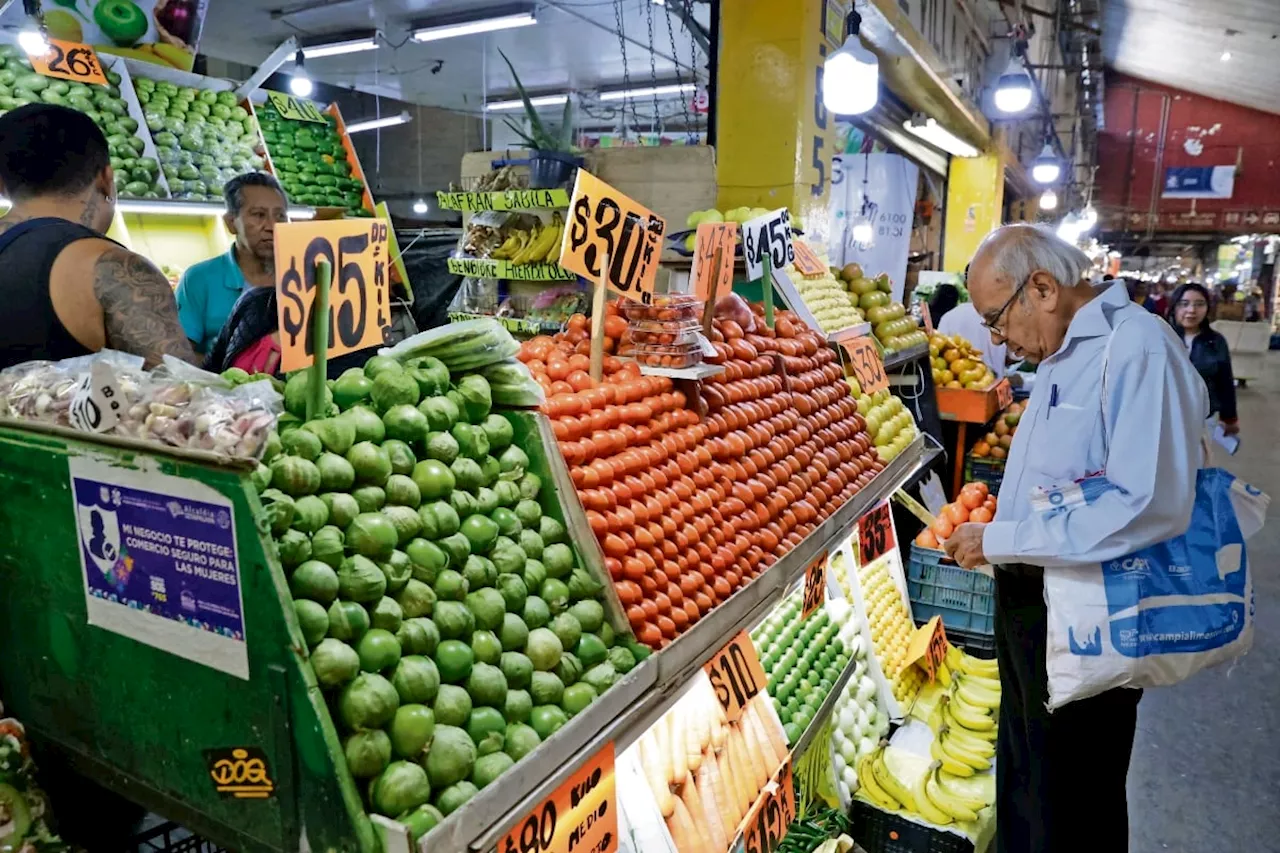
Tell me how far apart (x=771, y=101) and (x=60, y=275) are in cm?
466

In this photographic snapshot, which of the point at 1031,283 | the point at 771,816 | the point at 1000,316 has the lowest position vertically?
the point at 771,816

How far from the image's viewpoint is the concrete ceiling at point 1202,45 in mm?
12711

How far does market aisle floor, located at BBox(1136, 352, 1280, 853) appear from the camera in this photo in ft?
11.9

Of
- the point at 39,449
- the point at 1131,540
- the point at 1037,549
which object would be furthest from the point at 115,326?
the point at 1131,540

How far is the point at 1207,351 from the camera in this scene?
7602 mm

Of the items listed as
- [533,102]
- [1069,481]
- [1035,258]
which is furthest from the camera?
[533,102]

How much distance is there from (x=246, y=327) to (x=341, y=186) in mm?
4363

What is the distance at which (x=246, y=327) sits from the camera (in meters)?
2.90

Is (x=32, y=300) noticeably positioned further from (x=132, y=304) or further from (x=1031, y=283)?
(x=1031, y=283)

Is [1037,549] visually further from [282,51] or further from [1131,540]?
[282,51]

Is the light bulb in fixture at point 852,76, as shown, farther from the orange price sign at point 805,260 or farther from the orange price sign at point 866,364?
the orange price sign at point 866,364

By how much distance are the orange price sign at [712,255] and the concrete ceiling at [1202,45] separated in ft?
39.3

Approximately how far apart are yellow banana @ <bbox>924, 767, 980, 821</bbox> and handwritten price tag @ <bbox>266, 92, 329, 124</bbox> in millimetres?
6397

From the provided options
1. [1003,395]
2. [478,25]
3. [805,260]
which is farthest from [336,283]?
[478,25]
